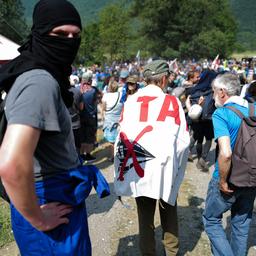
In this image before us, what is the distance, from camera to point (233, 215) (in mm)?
3111

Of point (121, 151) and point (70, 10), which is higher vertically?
point (70, 10)

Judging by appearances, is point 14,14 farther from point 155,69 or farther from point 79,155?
point 79,155

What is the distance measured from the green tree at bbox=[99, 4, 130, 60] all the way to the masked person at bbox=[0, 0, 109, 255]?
54243 millimetres

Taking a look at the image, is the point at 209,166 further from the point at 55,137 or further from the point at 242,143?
the point at 55,137

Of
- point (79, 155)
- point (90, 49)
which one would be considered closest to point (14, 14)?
point (90, 49)

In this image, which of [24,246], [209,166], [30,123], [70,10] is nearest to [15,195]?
[30,123]

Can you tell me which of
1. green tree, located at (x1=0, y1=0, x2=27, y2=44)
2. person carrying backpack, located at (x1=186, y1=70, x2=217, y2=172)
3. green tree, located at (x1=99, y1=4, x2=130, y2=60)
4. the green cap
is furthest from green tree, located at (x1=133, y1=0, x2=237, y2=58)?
the green cap

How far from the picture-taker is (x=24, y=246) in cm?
173

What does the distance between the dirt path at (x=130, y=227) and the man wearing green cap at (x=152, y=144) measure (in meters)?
1.10

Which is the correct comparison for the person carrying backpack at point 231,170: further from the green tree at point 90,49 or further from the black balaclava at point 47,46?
the green tree at point 90,49

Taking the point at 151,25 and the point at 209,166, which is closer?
the point at 209,166

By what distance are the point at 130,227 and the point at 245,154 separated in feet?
6.62

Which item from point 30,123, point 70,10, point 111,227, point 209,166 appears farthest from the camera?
point 209,166

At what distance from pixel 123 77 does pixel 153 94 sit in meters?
5.86
